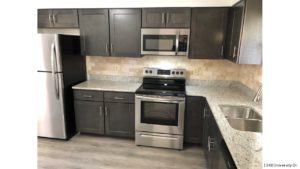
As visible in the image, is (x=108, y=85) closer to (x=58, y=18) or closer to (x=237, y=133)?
(x=58, y=18)

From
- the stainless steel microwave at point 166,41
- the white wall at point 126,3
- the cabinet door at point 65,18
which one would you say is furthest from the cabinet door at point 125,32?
the cabinet door at point 65,18

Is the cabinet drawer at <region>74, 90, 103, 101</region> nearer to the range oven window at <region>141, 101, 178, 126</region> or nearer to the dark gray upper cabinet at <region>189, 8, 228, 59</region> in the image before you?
the range oven window at <region>141, 101, 178, 126</region>

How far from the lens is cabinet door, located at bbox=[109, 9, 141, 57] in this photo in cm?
275

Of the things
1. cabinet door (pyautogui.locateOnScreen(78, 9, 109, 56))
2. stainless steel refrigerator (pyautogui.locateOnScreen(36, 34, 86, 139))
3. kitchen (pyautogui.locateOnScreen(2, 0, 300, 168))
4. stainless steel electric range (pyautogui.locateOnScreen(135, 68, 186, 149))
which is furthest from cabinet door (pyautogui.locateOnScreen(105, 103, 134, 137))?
cabinet door (pyautogui.locateOnScreen(78, 9, 109, 56))

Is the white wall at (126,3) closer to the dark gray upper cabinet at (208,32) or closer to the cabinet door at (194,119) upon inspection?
the dark gray upper cabinet at (208,32)

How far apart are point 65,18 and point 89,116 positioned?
5.12ft

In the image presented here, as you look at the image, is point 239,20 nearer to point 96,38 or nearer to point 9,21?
point 96,38

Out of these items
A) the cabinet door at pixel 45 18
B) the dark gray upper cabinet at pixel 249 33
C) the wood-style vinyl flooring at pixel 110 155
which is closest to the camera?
the dark gray upper cabinet at pixel 249 33

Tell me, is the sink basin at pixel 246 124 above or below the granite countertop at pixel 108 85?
below

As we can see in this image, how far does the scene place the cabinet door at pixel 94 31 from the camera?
2.82 m

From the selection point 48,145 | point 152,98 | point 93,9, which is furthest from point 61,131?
point 93,9

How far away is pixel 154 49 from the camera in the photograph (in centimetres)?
276

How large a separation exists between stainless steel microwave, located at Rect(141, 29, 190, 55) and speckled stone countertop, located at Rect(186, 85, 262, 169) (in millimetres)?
632

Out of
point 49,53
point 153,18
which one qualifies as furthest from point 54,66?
point 153,18
